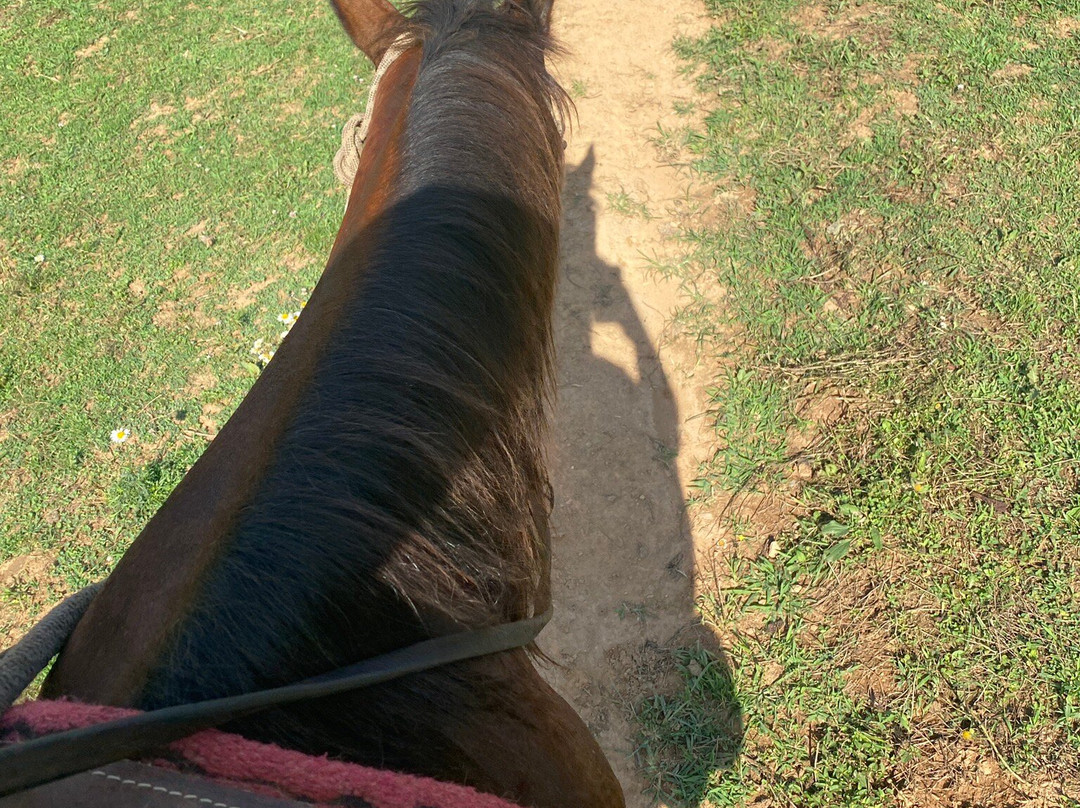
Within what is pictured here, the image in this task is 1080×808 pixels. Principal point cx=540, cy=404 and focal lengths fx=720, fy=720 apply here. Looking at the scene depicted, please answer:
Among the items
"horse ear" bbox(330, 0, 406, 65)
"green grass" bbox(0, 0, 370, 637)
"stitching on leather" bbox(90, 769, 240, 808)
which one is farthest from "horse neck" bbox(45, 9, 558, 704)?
"green grass" bbox(0, 0, 370, 637)

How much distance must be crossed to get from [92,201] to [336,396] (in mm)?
3945

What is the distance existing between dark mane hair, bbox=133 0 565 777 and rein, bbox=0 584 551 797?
0.04m

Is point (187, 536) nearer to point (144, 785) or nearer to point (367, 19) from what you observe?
point (144, 785)

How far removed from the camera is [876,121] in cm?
381

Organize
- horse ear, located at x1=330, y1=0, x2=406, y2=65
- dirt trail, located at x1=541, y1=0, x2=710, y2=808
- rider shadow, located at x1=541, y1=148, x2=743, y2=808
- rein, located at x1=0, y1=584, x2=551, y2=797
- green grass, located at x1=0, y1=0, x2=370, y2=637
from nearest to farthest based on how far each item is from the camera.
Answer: rein, located at x1=0, y1=584, x2=551, y2=797, horse ear, located at x1=330, y1=0, x2=406, y2=65, rider shadow, located at x1=541, y1=148, x2=743, y2=808, dirt trail, located at x1=541, y1=0, x2=710, y2=808, green grass, located at x1=0, y1=0, x2=370, y2=637

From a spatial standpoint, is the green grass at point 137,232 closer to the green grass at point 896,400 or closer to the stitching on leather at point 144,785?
the green grass at point 896,400

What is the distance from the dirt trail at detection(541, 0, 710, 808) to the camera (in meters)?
2.55

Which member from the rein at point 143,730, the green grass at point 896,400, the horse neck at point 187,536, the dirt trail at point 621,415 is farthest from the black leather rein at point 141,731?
the green grass at point 896,400

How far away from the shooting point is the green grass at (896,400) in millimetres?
2264

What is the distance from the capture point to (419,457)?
1.08 m

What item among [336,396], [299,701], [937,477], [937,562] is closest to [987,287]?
[937,477]

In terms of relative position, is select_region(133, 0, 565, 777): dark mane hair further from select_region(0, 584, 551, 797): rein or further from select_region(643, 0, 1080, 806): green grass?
select_region(643, 0, 1080, 806): green grass

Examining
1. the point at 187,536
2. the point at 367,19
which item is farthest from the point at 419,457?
the point at 367,19

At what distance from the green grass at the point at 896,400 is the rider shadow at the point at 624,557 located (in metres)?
0.07
